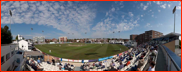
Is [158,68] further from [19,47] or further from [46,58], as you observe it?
[19,47]

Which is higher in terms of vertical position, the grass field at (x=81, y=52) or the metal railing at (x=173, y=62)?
the metal railing at (x=173, y=62)

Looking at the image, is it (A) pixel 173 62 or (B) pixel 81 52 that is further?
(B) pixel 81 52

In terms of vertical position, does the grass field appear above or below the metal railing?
below

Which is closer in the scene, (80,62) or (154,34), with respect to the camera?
(80,62)

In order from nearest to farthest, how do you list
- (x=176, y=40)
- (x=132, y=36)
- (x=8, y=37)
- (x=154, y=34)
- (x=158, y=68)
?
(x=158, y=68) < (x=176, y=40) < (x=8, y=37) < (x=154, y=34) < (x=132, y=36)

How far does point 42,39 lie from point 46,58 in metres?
137

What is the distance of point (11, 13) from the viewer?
23.5 m

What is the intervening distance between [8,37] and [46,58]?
20.5 metres

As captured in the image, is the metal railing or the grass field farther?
the grass field

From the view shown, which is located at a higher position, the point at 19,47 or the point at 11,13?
the point at 11,13

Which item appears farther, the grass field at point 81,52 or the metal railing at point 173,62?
the grass field at point 81,52

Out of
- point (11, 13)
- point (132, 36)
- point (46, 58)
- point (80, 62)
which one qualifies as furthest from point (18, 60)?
point (132, 36)

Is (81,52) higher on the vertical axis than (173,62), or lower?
lower

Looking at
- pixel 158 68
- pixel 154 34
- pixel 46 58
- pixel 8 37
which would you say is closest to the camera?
pixel 158 68
